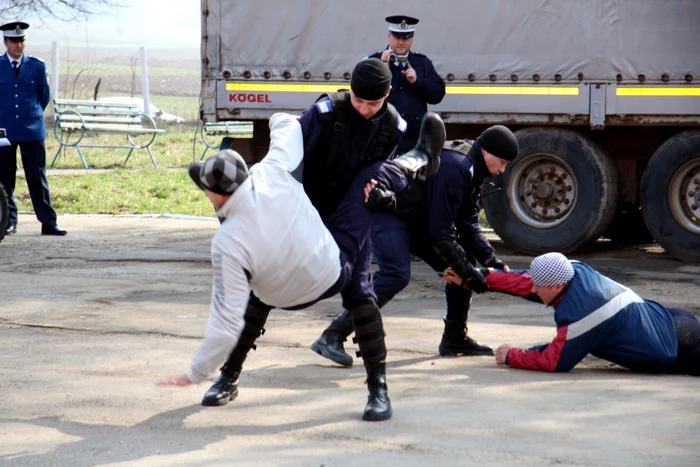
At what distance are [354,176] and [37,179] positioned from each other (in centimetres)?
736

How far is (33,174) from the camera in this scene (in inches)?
480

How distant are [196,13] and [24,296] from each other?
4388 inches

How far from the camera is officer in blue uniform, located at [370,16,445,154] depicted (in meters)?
9.77

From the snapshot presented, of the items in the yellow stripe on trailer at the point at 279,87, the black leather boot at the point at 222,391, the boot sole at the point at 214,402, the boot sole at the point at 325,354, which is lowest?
the boot sole at the point at 325,354


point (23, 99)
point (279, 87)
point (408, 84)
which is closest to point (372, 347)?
point (408, 84)

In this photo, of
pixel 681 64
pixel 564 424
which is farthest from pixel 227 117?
pixel 564 424

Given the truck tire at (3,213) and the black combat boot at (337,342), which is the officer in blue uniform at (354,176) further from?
the truck tire at (3,213)

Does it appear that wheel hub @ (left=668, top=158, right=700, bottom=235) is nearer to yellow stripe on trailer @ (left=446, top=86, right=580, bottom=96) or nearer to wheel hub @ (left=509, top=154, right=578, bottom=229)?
wheel hub @ (left=509, top=154, right=578, bottom=229)

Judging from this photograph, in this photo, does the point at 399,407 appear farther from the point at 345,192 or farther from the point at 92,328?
the point at 92,328

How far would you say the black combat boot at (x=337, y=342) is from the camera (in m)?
6.42

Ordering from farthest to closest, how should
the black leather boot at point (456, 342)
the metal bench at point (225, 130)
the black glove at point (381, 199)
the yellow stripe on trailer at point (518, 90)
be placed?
the metal bench at point (225, 130) < the yellow stripe on trailer at point (518, 90) < the black leather boot at point (456, 342) < the black glove at point (381, 199)

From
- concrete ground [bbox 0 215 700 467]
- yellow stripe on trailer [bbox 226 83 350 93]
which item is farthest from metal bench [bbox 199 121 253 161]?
concrete ground [bbox 0 215 700 467]

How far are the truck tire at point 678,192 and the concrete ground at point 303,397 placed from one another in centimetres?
148

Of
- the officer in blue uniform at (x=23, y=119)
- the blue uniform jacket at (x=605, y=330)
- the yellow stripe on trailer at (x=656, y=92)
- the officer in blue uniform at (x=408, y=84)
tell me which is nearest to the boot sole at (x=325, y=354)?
the blue uniform jacket at (x=605, y=330)
